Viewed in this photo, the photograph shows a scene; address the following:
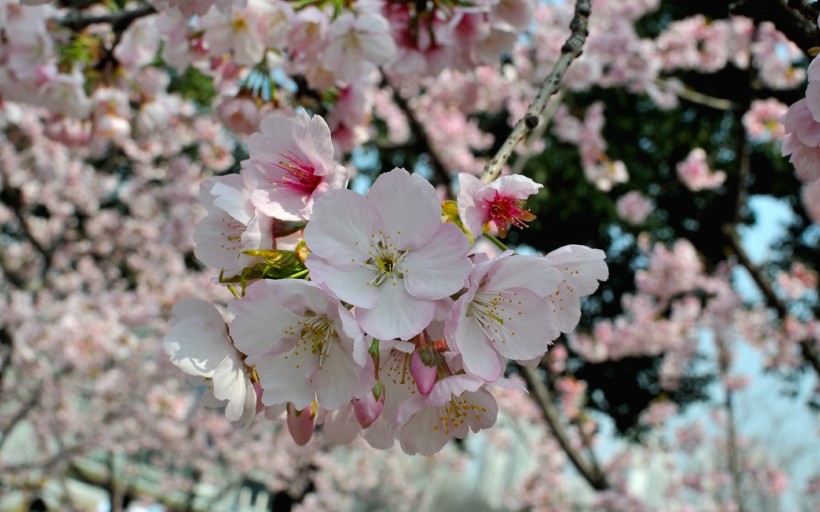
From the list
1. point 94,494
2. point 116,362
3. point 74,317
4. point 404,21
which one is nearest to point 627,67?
point 404,21

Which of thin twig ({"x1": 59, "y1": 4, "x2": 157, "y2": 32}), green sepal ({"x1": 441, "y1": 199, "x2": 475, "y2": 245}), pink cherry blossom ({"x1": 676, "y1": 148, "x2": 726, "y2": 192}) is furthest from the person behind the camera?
pink cherry blossom ({"x1": 676, "y1": 148, "x2": 726, "y2": 192})

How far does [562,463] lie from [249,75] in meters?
6.16

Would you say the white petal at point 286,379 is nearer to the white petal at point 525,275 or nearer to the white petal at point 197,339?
the white petal at point 197,339

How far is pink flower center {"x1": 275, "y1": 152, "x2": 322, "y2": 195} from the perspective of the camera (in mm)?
708

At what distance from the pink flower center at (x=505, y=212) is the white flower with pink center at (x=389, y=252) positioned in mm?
71

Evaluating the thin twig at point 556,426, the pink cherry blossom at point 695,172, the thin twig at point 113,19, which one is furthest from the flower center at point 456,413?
the pink cherry blossom at point 695,172

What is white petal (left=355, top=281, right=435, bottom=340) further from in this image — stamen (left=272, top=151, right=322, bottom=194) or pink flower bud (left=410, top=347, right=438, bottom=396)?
stamen (left=272, top=151, right=322, bottom=194)

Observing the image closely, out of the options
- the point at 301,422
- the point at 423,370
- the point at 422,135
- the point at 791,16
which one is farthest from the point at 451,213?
the point at 422,135

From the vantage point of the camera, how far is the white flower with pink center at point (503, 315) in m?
0.61

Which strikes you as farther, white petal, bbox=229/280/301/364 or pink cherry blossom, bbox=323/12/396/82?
pink cherry blossom, bbox=323/12/396/82

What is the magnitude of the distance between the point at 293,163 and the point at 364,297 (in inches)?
7.6

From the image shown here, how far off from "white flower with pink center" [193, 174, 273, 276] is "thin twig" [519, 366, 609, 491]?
1.74 m

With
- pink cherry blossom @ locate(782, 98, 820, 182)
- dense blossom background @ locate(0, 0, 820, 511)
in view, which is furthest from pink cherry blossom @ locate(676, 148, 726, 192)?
pink cherry blossom @ locate(782, 98, 820, 182)

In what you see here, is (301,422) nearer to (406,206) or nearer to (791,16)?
(406,206)
